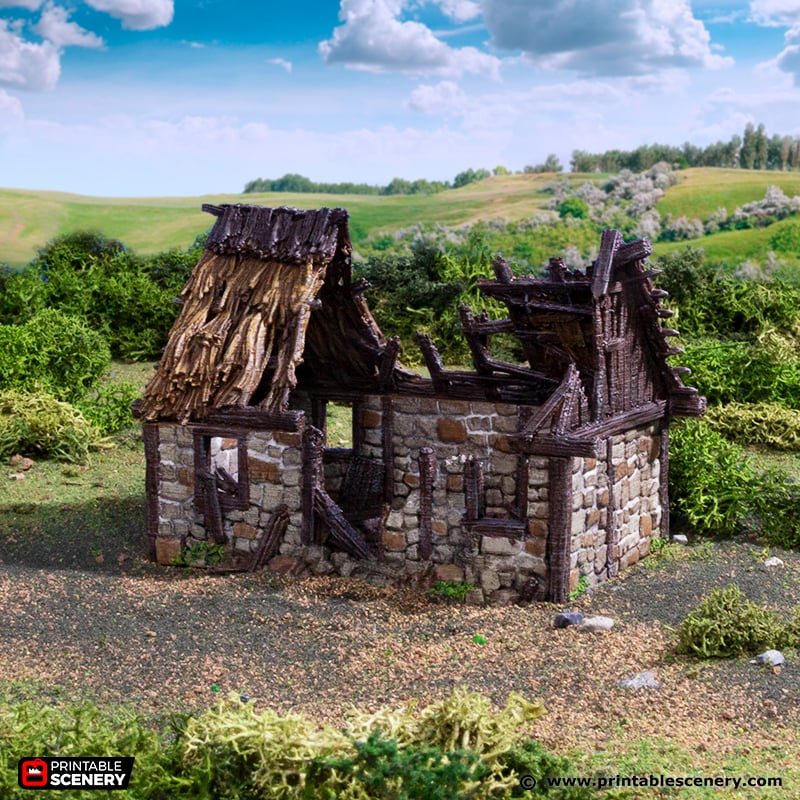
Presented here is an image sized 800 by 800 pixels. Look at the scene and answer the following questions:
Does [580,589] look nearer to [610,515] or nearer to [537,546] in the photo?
[537,546]

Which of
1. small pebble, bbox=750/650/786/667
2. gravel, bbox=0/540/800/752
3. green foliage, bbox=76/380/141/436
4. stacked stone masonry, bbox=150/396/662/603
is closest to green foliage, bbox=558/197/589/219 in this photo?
green foliage, bbox=76/380/141/436

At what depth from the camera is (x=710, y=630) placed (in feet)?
36.4

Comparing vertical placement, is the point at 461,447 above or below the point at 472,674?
above

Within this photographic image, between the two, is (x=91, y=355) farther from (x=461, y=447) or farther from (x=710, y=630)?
(x=710, y=630)

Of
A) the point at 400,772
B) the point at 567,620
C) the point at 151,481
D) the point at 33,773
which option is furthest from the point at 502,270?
the point at 33,773

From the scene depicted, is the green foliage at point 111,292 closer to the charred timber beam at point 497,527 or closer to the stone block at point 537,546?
the charred timber beam at point 497,527

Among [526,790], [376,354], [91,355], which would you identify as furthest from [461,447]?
[91,355]

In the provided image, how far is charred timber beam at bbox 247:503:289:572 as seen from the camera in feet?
44.3

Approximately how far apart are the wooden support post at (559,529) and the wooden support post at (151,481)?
177 inches

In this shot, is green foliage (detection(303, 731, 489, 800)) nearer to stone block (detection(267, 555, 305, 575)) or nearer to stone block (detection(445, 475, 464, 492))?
stone block (detection(267, 555, 305, 575))

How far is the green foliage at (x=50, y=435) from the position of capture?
1875 cm

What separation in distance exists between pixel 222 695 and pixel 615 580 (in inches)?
195

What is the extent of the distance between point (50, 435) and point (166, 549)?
570cm

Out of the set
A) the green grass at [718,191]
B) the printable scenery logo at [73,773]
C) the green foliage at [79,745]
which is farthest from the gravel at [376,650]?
the green grass at [718,191]
